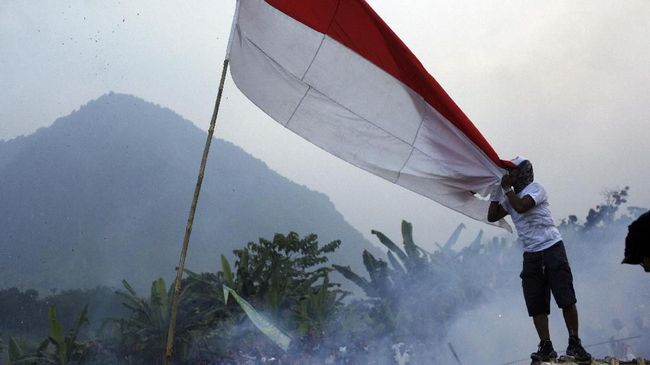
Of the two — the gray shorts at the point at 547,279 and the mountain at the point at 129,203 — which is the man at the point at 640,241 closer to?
the gray shorts at the point at 547,279

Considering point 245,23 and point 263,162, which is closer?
point 245,23

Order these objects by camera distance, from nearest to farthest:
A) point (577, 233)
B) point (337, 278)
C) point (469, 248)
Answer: point (469, 248), point (577, 233), point (337, 278)

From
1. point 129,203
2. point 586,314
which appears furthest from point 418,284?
point 129,203

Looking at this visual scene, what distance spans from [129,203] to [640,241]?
119 meters

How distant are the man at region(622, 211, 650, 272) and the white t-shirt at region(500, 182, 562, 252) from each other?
138 centimetres

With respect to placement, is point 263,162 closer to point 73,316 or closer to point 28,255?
point 28,255

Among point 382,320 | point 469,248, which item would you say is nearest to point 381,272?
point 382,320

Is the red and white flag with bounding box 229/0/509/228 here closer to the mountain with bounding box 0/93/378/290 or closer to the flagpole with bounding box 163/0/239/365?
the flagpole with bounding box 163/0/239/365

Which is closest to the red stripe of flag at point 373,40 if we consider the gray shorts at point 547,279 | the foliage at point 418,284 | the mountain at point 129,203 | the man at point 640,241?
the gray shorts at point 547,279

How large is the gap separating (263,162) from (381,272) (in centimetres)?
13907

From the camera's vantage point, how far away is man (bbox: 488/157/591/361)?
415 cm

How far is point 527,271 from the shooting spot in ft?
14.4

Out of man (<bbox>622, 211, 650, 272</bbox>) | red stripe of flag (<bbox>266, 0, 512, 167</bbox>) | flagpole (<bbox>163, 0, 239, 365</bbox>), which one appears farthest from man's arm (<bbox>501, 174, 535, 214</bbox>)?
flagpole (<bbox>163, 0, 239, 365</bbox>)

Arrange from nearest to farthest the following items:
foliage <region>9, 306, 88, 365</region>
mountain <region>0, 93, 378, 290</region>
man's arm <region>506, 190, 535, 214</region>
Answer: man's arm <region>506, 190, 535, 214</region> < foliage <region>9, 306, 88, 365</region> < mountain <region>0, 93, 378, 290</region>
